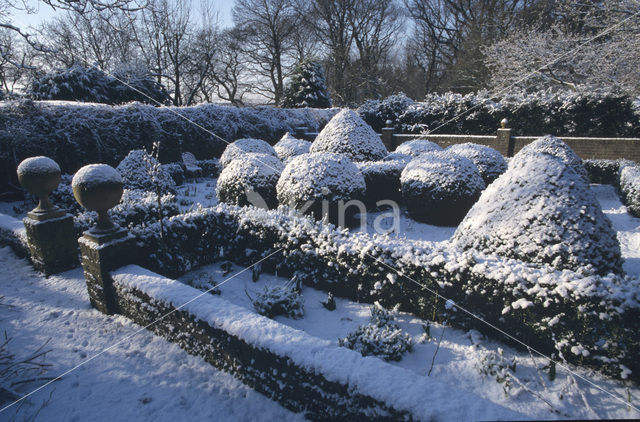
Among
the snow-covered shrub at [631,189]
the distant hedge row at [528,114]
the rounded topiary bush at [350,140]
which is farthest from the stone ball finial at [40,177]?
the distant hedge row at [528,114]

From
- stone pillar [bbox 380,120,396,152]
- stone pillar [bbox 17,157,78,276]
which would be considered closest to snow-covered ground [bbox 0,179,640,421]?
stone pillar [bbox 17,157,78,276]

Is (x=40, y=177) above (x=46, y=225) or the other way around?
above

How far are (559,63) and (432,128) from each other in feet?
20.2

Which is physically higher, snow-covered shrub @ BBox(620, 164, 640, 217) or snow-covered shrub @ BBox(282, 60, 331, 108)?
Answer: snow-covered shrub @ BBox(282, 60, 331, 108)

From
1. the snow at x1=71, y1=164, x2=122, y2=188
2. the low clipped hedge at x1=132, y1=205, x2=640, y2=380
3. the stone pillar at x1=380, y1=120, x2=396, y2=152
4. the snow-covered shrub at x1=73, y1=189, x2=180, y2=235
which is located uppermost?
the stone pillar at x1=380, y1=120, x2=396, y2=152

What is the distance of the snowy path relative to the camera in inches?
96.0

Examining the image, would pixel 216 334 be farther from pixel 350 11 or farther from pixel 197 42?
pixel 350 11

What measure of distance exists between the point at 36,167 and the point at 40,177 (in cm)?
13

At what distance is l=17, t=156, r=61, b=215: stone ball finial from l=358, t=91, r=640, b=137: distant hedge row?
1129cm

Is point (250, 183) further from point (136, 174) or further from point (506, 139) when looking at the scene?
point (506, 139)

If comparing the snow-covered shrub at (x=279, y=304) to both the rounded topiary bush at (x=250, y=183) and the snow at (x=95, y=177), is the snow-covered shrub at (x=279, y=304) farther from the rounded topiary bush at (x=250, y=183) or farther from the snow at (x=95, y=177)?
the rounded topiary bush at (x=250, y=183)

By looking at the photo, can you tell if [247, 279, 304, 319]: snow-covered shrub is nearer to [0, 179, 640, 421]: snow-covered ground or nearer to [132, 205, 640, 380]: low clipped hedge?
[0, 179, 640, 421]: snow-covered ground

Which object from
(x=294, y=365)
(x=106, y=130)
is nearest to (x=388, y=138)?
(x=106, y=130)

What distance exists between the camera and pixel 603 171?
1080 cm
